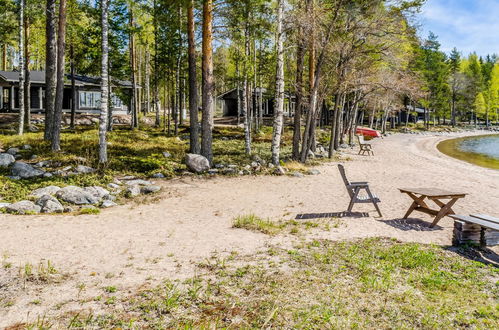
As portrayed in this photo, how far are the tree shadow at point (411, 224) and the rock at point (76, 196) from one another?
292 inches

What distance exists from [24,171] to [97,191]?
3089mm


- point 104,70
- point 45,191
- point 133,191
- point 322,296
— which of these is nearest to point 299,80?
point 104,70

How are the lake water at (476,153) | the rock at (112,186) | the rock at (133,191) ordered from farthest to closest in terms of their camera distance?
the lake water at (476,153), the rock at (112,186), the rock at (133,191)

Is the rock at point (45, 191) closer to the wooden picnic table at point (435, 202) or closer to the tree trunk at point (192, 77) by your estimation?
the tree trunk at point (192, 77)

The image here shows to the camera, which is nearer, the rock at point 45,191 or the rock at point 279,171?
the rock at point 45,191

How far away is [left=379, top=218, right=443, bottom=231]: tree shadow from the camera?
24.7 ft

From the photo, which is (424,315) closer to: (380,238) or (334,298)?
(334,298)

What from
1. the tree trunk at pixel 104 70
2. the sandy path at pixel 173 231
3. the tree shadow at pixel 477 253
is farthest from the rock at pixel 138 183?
the tree shadow at pixel 477 253

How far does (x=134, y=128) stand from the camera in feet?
84.6

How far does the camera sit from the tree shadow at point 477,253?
5840mm

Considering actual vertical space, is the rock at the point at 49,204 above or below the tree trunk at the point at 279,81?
below

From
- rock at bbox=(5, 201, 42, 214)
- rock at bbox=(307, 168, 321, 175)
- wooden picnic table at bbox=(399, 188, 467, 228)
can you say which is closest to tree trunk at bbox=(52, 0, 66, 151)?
rock at bbox=(5, 201, 42, 214)

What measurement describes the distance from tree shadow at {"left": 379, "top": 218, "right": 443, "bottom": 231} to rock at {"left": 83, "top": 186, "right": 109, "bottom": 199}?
739cm

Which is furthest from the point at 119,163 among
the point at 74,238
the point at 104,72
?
the point at 74,238
